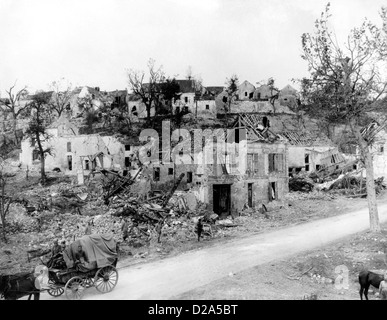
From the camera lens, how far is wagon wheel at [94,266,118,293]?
1234cm

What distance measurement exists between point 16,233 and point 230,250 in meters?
12.2

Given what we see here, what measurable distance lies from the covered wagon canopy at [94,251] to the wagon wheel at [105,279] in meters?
0.22

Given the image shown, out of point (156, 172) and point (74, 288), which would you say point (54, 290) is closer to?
point (74, 288)

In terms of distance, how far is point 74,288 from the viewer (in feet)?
38.4

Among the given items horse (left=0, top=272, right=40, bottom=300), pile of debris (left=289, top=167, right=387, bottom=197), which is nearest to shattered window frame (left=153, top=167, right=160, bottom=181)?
pile of debris (left=289, top=167, right=387, bottom=197)

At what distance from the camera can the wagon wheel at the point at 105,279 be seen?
12.3m

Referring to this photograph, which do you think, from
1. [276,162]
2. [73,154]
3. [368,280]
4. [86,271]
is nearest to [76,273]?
[86,271]

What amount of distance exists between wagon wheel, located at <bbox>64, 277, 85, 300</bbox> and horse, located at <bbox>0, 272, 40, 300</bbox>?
3.35ft

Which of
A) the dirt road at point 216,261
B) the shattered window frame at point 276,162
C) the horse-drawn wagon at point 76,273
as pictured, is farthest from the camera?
the shattered window frame at point 276,162

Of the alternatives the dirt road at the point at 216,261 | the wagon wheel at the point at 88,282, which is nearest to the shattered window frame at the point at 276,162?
the dirt road at the point at 216,261

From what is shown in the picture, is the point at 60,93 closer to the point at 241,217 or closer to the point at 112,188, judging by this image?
the point at 112,188

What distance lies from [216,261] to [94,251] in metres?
5.83

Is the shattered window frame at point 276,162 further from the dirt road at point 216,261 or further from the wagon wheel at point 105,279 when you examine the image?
the wagon wheel at point 105,279

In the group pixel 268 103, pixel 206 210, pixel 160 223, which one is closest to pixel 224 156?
pixel 206 210
